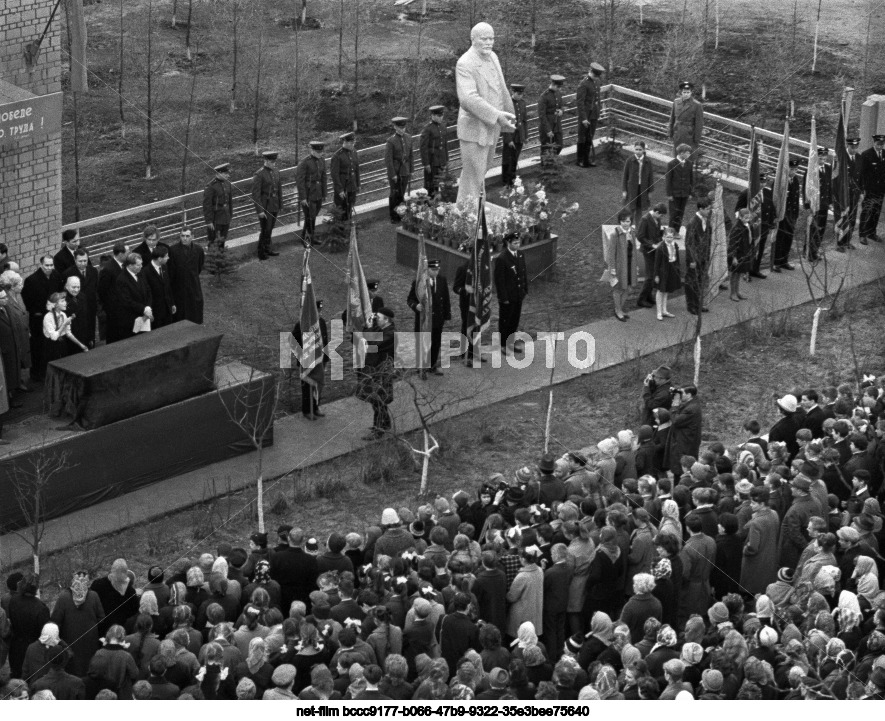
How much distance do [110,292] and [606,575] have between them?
25.0ft

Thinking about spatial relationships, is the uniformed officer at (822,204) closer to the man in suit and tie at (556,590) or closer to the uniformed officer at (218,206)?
the uniformed officer at (218,206)

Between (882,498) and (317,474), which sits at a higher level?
(882,498)

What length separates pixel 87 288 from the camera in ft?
67.5

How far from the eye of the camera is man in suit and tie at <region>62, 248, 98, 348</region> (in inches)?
807

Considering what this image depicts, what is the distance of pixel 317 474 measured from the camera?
2020 centimetres

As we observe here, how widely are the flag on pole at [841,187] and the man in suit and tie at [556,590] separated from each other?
38.6 ft

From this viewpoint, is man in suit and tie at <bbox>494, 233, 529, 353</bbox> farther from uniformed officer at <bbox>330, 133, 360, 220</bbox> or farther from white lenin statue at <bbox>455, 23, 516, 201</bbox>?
uniformed officer at <bbox>330, 133, 360, 220</bbox>

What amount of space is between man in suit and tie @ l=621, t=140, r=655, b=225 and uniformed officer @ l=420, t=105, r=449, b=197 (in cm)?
266

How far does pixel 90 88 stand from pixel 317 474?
14509 millimetres

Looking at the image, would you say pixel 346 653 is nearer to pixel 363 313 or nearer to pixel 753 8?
pixel 363 313

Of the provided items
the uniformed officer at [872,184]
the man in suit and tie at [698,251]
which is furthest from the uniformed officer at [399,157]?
the uniformed officer at [872,184]

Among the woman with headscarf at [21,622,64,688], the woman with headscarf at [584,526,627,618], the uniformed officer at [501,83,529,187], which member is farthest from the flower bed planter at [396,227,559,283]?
the woman with headscarf at [21,622,64,688]

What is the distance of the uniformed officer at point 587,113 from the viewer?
94.7ft

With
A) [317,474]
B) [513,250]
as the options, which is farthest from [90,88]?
[317,474]
